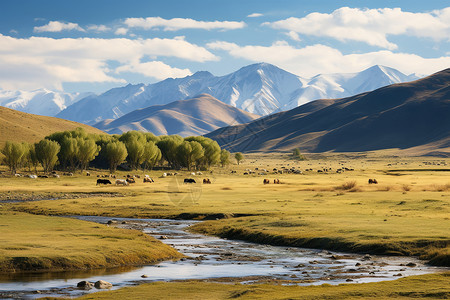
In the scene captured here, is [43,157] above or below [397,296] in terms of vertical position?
above

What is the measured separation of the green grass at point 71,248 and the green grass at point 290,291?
341 inches

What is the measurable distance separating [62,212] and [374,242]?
42740 mm

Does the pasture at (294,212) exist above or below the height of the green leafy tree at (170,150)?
below

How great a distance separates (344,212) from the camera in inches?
2569

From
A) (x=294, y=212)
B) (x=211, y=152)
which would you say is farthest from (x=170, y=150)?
(x=294, y=212)

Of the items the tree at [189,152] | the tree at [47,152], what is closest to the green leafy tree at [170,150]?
the tree at [189,152]

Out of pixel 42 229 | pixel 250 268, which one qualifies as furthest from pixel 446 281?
pixel 42 229

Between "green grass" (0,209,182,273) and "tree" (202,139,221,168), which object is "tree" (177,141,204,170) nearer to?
"tree" (202,139,221,168)

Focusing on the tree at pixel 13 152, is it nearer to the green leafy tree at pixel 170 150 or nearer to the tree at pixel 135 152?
the tree at pixel 135 152

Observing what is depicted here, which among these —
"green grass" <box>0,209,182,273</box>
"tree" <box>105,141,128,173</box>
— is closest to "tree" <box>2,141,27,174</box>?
"tree" <box>105,141,128,173</box>

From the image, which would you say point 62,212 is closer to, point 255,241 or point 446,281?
point 255,241

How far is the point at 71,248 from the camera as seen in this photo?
128 ft

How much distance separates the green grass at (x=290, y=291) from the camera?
1011 inches

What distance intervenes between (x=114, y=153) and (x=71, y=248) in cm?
12076
